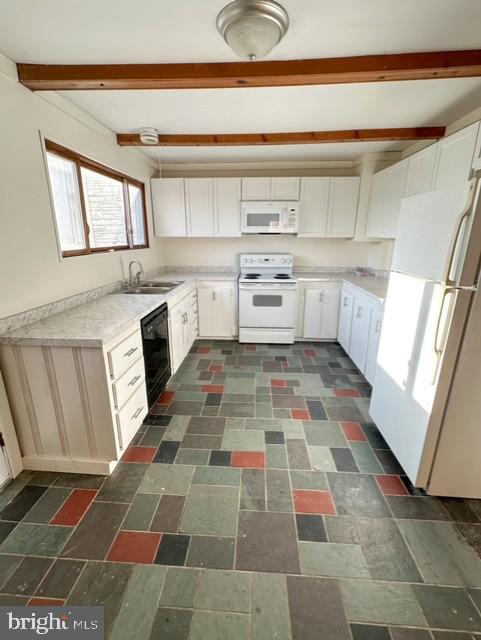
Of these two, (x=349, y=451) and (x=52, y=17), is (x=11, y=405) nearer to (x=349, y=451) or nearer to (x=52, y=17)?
(x=52, y=17)

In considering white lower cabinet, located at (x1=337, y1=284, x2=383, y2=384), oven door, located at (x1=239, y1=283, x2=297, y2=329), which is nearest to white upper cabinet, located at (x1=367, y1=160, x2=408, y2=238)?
white lower cabinet, located at (x1=337, y1=284, x2=383, y2=384)

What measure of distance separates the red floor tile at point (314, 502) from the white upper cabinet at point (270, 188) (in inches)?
135

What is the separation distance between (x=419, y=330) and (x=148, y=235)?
11.2ft

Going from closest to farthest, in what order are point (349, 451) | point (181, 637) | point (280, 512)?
point (181, 637), point (280, 512), point (349, 451)

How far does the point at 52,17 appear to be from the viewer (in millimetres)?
1364

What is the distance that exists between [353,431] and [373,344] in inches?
36.9

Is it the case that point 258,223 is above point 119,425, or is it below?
above

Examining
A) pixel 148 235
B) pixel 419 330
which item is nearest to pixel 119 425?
pixel 419 330

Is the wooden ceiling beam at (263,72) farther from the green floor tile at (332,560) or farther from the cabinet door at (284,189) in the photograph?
the green floor tile at (332,560)

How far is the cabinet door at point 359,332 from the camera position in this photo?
3000 millimetres

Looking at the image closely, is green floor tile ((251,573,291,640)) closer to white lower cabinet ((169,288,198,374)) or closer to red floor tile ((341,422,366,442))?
red floor tile ((341,422,366,442))

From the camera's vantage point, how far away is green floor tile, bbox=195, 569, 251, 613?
119 centimetres

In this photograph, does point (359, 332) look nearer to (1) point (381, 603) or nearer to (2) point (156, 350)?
(2) point (156, 350)

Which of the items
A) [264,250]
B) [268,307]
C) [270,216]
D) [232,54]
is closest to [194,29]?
[232,54]
